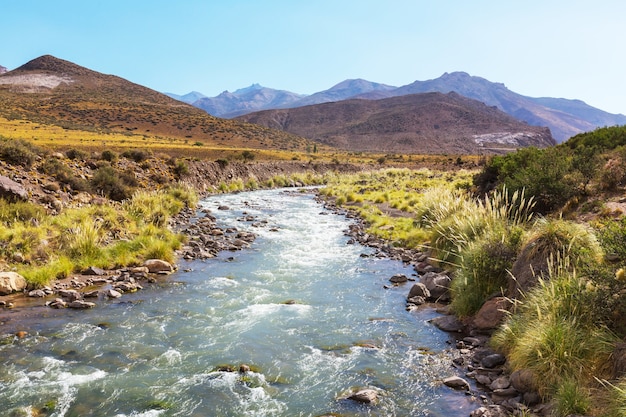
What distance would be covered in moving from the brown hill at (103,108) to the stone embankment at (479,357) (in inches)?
3133

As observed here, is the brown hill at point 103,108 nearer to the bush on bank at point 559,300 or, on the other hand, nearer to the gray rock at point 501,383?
the bush on bank at point 559,300

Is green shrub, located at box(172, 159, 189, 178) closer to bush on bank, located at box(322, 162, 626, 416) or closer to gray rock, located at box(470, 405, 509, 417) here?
bush on bank, located at box(322, 162, 626, 416)

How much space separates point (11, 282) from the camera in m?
11.6

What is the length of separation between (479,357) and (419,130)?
6294 inches

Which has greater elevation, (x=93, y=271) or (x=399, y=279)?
(x=93, y=271)

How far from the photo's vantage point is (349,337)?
984 cm

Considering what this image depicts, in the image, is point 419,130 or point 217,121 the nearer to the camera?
point 217,121

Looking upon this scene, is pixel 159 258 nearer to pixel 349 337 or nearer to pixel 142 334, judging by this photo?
pixel 142 334

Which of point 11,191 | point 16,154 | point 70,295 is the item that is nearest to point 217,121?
point 16,154

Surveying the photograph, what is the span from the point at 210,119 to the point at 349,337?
111364mm

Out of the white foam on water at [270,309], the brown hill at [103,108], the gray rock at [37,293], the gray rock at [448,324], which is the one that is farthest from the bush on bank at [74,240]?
the brown hill at [103,108]

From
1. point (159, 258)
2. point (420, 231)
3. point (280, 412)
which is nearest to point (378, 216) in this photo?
point (420, 231)

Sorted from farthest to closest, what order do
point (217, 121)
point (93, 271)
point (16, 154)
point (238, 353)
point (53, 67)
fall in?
point (53, 67) → point (217, 121) → point (16, 154) → point (93, 271) → point (238, 353)

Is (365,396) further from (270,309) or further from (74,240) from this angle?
(74,240)
